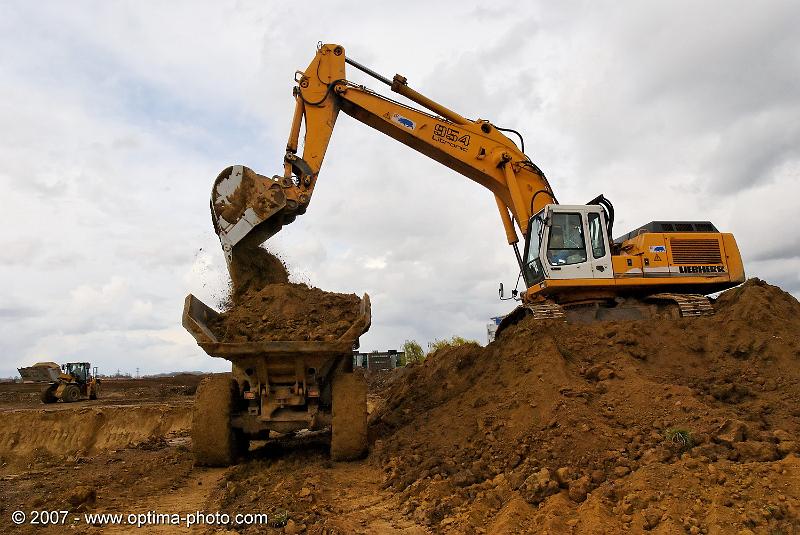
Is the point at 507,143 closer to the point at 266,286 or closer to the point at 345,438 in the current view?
the point at 266,286

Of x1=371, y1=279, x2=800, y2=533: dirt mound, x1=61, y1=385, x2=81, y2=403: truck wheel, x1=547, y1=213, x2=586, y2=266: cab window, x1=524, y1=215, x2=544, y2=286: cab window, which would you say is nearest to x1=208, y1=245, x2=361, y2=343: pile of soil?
x1=371, y1=279, x2=800, y2=533: dirt mound

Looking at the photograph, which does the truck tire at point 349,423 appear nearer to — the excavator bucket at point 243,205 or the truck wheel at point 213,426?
the truck wheel at point 213,426

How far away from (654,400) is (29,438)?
15.8 meters

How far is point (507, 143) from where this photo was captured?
11.1 meters

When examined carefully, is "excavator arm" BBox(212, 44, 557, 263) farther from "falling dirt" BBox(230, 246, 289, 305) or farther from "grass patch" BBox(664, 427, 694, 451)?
"grass patch" BBox(664, 427, 694, 451)

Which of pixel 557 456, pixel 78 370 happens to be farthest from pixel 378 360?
pixel 557 456

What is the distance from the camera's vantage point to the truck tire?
7254mm

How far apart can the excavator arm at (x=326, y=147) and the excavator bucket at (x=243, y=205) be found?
0.04 ft

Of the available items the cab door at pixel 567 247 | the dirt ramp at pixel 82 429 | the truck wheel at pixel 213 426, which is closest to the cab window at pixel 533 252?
the cab door at pixel 567 247

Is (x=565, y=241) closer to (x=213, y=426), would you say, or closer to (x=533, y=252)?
(x=533, y=252)

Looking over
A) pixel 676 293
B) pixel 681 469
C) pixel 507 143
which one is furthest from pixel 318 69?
pixel 681 469

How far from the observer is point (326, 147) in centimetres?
995

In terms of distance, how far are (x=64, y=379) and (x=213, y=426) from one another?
72.4 feet

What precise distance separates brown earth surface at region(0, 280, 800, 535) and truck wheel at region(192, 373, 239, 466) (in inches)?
10.1
